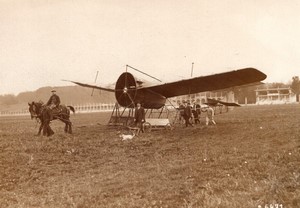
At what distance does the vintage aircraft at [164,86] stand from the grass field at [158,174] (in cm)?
460

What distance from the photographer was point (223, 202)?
7.12 m

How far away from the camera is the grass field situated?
25.0ft

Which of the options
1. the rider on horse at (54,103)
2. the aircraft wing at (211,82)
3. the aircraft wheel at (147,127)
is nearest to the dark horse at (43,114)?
Result: the rider on horse at (54,103)

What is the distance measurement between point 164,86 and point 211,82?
2670 mm

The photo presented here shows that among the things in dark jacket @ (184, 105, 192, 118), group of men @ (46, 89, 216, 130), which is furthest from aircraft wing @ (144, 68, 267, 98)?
group of men @ (46, 89, 216, 130)

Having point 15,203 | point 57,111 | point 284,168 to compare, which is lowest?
point 15,203

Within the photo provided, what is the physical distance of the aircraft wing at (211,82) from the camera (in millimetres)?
17266

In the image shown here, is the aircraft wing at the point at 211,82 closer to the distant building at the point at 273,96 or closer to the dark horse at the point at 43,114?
the dark horse at the point at 43,114

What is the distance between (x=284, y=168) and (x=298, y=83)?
104823 millimetres

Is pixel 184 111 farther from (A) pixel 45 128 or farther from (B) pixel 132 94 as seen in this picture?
(A) pixel 45 128

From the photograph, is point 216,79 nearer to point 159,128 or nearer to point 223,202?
point 159,128

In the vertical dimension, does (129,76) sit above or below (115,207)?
above

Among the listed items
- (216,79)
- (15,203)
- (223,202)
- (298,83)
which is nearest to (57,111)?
(216,79)

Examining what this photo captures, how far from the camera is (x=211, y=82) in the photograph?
66.3 ft
